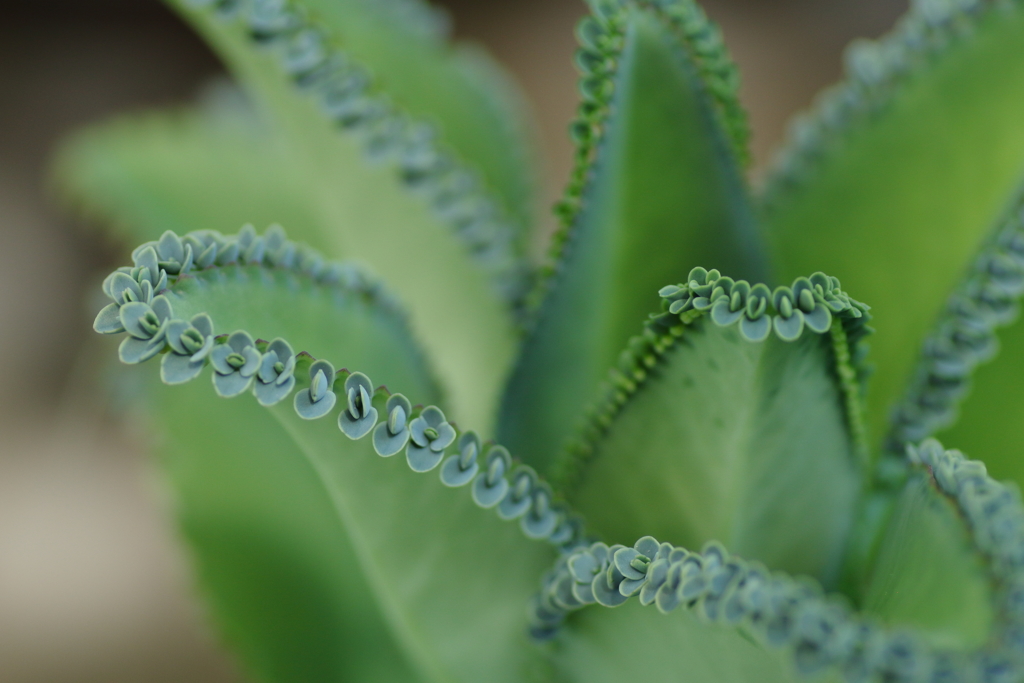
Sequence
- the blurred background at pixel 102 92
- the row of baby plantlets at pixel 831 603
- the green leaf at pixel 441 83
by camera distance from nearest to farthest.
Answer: the row of baby plantlets at pixel 831 603 < the green leaf at pixel 441 83 < the blurred background at pixel 102 92

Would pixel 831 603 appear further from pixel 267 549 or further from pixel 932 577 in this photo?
pixel 267 549

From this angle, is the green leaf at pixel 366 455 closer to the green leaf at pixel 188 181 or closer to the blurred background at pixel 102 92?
the green leaf at pixel 188 181

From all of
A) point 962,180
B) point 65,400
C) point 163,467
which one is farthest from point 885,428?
point 65,400

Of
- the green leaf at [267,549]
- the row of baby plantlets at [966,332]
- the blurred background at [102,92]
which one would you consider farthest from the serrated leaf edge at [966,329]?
the blurred background at [102,92]

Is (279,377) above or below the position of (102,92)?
below

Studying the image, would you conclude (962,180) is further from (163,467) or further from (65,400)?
(65,400)

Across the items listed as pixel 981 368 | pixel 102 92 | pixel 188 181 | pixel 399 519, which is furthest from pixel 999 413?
pixel 102 92
